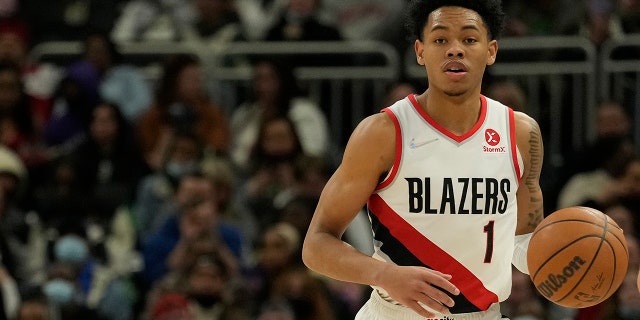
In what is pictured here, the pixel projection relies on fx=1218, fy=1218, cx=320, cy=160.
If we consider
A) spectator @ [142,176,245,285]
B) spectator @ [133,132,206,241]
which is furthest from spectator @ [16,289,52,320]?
spectator @ [133,132,206,241]

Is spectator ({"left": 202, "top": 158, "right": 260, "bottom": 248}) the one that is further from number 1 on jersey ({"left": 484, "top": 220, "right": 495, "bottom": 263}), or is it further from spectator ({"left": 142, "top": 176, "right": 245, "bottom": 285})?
number 1 on jersey ({"left": 484, "top": 220, "right": 495, "bottom": 263})

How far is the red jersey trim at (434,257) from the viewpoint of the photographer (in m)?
5.31

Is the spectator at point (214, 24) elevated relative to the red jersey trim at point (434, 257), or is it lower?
lower

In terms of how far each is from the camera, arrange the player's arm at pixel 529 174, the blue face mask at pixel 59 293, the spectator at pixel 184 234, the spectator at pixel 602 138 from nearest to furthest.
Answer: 1. the player's arm at pixel 529 174
2. the blue face mask at pixel 59 293
3. the spectator at pixel 184 234
4. the spectator at pixel 602 138

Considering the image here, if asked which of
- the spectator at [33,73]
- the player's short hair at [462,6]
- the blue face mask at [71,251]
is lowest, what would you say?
the blue face mask at [71,251]

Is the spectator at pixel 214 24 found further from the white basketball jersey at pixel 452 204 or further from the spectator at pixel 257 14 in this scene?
the white basketball jersey at pixel 452 204

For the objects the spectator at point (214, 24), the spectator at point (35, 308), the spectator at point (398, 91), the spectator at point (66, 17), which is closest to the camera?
the spectator at point (35, 308)

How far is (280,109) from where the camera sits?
35.9ft

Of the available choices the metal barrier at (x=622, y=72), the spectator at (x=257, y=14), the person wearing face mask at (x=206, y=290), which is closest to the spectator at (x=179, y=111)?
the spectator at (x=257, y=14)

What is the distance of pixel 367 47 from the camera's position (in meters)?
11.2

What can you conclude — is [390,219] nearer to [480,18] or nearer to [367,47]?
[480,18]

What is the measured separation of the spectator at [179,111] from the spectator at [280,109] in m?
0.21

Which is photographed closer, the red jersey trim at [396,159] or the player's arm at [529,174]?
the red jersey trim at [396,159]

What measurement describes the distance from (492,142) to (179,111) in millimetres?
5803
